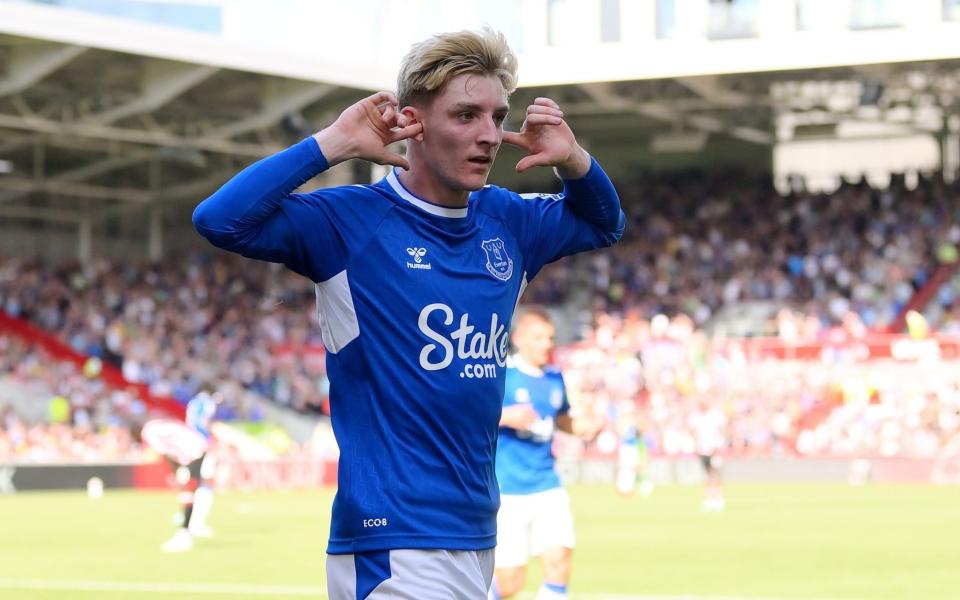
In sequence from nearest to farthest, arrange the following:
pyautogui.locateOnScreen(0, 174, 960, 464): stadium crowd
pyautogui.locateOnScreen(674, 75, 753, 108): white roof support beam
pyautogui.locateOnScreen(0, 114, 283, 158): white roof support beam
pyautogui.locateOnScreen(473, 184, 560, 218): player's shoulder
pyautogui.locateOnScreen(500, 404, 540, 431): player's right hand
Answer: pyautogui.locateOnScreen(473, 184, 560, 218): player's shoulder < pyautogui.locateOnScreen(500, 404, 540, 431): player's right hand < pyautogui.locateOnScreen(0, 174, 960, 464): stadium crowd < pyautogui.locateOnScreen(0, 114, 283, 158): white roof support beam < pyautogui.locateOnScreen(674, 75, 753, 108): white roof support beam

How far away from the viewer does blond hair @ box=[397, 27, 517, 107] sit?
14.3ft

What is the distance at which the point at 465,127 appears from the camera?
14.5 feet

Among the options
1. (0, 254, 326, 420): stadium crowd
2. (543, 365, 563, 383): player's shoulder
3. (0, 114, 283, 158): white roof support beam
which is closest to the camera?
(543, 365, 563, 383): player's shoulder

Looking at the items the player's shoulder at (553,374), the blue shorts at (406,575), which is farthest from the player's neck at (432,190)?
the player's shoulder at (553,374)

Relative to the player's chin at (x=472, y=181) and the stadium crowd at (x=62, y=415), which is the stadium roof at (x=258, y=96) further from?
the player's chin at (x=472, y=181)

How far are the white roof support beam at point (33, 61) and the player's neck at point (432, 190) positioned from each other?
29.4 m

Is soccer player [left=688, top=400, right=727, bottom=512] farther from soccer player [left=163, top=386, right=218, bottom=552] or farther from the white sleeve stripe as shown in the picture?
the white sleeve stripe

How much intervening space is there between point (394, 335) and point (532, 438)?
680 cm

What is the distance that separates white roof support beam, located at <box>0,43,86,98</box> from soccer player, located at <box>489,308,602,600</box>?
23.2 meters

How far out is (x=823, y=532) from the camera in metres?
20.4

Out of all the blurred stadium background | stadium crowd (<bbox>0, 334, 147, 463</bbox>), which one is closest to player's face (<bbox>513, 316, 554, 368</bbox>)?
the blurred stadium background

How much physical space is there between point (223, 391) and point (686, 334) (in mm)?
11854

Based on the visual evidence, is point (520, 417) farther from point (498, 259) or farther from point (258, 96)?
point (258, 96)

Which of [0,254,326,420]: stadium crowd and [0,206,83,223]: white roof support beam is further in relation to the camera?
[0,206,83,223]: white roof support beam
